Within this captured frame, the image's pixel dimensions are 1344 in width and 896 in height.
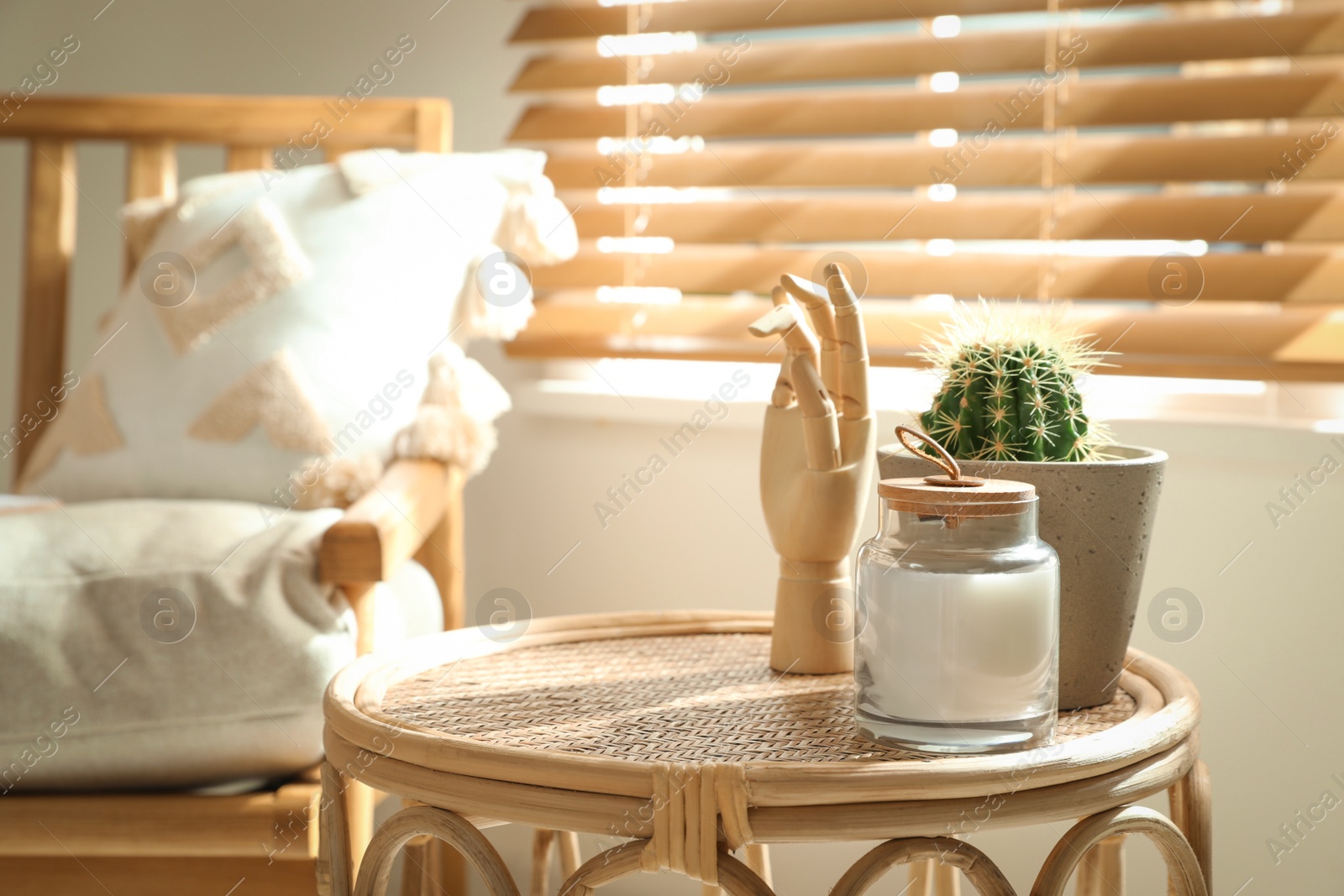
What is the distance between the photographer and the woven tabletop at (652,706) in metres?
0.64

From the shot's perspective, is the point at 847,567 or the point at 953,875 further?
the point at 953,875

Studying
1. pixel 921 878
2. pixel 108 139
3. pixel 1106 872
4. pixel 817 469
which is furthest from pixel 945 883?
pixel 108 139

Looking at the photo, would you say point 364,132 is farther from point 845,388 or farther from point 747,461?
point 845,388


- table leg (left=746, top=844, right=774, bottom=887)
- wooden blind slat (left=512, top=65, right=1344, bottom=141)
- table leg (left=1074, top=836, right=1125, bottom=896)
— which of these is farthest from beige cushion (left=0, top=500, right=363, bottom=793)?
wooden blind slat (left=512, top=65, right=1344, bottom=141)

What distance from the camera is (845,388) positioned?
2.53ft

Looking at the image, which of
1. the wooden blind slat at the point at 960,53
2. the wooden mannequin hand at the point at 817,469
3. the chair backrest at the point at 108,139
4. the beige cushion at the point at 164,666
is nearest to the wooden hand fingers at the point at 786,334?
the wooden mannequin hand at the point at 817,469

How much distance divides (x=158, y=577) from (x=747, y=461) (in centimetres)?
67

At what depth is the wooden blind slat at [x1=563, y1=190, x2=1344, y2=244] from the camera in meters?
1.11

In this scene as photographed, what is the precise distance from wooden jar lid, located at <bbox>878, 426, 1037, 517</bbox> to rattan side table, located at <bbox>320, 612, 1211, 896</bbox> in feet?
0.42

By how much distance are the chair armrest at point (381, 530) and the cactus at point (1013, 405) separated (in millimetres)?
471

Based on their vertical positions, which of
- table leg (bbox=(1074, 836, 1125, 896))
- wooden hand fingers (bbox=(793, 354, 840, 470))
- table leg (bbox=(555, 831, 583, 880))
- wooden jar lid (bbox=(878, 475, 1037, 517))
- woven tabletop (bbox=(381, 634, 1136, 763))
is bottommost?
table leg (bbox=(555, 831, 583, 880))

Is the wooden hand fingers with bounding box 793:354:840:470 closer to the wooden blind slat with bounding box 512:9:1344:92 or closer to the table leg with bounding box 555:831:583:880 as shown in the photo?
the table leg with bounding box 555:831:583:880

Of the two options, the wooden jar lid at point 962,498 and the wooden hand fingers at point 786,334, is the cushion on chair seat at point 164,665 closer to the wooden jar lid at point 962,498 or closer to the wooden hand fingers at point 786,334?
the wooden hand fingers at point 786,334

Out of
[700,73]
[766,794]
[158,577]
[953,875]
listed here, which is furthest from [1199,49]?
[158,577]
